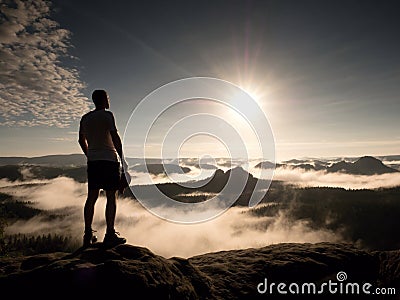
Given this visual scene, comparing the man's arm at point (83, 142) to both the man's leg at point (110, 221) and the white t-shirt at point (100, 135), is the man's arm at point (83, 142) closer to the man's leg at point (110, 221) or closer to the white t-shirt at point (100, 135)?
the white t-shirt at point (100, 135)

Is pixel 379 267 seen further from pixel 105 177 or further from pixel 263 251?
pixel 105 177

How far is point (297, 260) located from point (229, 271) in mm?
2743

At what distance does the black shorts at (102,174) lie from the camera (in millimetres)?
8117

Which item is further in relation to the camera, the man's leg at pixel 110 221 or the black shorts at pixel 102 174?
the man's leg at pixel 110 221

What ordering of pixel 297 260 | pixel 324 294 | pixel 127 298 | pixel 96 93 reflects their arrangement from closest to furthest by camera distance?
pixel 127 298, pixel 96 93, pixel 324 294, pixel 297 260

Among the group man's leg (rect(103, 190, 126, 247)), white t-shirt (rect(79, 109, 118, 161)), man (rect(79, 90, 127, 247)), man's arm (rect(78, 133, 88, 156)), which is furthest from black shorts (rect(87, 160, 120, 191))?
man's arm (rect(78, 133, 88, 156))

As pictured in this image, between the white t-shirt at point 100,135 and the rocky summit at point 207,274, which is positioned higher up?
the white t-shirt at point 100,135

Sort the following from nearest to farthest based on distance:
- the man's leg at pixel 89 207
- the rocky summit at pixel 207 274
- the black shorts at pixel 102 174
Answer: the rocky summit at pixel 207 274
the black shorts at pixel 102 174
the man's leg at pixel 89 207

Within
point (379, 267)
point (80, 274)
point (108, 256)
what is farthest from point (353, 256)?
point (80, 274)

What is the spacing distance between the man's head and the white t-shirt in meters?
0.30

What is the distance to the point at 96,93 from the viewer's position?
27.9 feet

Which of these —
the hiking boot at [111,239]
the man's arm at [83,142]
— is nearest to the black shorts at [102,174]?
the man's arm at [83,142]

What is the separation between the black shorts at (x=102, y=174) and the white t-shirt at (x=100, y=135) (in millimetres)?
149

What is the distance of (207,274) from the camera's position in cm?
925
